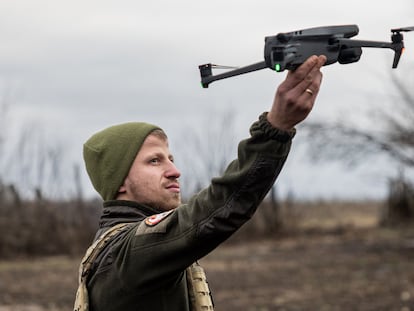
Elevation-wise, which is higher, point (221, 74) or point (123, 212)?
point (221, 74)

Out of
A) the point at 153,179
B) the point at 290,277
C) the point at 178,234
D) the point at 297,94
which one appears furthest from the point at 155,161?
the point at 290,277

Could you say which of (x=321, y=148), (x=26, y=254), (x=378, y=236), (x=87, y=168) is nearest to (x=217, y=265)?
(x=321, y=148)

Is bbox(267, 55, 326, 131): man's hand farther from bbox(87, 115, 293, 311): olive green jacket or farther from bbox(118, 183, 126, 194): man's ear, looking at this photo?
bbox(118, 183, 126, 194): man's ear

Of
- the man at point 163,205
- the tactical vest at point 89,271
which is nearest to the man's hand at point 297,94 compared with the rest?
the man at point 163,205

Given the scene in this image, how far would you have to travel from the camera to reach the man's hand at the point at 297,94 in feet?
8.07

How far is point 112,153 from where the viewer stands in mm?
3375

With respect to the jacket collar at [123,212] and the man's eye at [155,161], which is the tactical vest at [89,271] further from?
the man's eye at [155,161]

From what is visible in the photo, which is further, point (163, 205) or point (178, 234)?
point (163, 205)

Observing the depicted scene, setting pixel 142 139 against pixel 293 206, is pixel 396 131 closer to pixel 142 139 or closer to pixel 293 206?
pixel 293 206

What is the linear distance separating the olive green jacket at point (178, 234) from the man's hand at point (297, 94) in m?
0.04

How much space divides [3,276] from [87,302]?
1552 centimetres

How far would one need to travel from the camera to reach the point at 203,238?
2.72 meters

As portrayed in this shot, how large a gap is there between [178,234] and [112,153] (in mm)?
703

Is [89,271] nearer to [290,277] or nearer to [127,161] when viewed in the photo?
[127,161]
